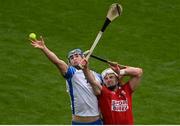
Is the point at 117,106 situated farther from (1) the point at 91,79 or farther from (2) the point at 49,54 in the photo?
(2) the point at 49,54

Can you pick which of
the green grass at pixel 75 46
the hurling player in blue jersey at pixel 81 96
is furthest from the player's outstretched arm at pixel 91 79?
the green grass at pixel 75 46

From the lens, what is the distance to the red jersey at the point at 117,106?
35.6 ft

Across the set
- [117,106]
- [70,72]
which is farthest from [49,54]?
[117,106]

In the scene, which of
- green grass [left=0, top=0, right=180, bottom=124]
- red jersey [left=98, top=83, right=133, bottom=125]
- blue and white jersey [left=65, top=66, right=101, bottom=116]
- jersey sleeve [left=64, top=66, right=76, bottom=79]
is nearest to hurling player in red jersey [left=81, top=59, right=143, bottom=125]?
red jersey [left=98, top=83, right=133, bottom=125]

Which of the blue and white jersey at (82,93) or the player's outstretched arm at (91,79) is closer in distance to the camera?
the player's outstretched arm at (91,79)

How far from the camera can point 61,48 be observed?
65.2 feet

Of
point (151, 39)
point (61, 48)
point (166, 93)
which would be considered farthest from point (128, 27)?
point (166, 93)

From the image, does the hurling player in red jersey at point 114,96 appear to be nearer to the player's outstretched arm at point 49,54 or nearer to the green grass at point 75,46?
the player's outstretched arm at point 49,54

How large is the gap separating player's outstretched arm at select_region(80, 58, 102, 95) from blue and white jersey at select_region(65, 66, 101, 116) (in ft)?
1.50

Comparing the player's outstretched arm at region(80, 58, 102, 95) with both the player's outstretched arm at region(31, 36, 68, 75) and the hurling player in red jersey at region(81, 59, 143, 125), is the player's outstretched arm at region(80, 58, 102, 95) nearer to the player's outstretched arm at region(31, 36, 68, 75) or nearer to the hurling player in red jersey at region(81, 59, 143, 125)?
the hurling player in red jersey at region(81, 59, 143, 125)

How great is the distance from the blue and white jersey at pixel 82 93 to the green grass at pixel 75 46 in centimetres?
397

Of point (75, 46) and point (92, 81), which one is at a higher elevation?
point (75, 46)

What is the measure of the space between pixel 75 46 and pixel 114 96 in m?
9.31

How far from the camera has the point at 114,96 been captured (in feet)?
35.8
